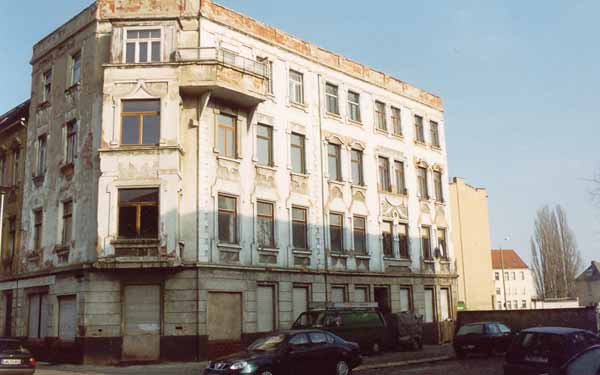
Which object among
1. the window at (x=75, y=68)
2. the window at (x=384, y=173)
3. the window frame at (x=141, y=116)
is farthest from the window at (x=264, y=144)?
the window at (x=384, y=173)

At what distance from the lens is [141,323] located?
23.1 metres

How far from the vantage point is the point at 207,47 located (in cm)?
2470

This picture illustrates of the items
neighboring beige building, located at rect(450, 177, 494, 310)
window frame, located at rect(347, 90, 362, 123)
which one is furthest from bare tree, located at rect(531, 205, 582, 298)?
window frame, located at rect(347, 90, 362, 123)

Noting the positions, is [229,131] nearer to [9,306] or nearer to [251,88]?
[251,88]

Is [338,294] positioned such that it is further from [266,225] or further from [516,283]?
[516,283]

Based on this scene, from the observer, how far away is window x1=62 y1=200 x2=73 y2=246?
25406 mm

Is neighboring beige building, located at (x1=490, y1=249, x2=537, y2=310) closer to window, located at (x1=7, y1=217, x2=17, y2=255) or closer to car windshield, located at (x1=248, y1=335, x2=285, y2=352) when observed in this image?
window, located at (x1=7, y1=217, x2=17, y2=255)

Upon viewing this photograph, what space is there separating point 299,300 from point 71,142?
12.3 meters

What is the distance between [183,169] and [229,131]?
3.01 metres

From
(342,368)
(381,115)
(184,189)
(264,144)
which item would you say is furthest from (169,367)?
(381,115)

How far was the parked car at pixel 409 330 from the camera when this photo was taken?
2878 centimetres

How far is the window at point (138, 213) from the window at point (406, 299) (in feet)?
52.3

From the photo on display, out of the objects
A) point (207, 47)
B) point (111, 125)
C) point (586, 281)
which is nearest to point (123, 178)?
point (111, 125)

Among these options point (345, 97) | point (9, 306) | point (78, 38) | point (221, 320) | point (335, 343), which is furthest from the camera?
point (345, 97)
